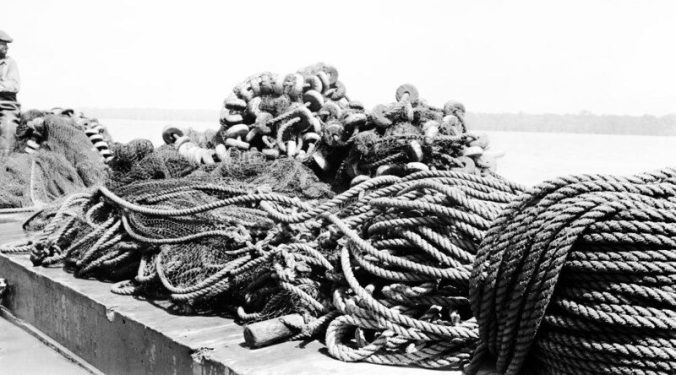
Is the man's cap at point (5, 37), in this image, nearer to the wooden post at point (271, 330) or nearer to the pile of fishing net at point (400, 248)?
the pile of fishing net at point (400, 248)

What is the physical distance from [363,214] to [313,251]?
259 millimetres

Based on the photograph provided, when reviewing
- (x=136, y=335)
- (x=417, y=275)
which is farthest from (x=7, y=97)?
(x=417, y=275)

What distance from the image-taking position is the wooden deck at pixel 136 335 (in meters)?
2.78

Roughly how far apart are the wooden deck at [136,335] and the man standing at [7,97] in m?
5.61

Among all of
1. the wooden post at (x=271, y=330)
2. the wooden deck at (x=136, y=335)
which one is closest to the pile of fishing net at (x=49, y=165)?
the wooden deck at (x=136, y=335)

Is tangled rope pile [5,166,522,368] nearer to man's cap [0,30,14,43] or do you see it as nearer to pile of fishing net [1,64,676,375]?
pile of fishing net [1,64,676,375]

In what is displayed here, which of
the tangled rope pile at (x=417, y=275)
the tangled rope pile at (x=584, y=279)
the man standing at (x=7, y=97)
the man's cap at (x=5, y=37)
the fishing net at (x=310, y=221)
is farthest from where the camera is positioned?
the man's cap at (x=5, y=37)

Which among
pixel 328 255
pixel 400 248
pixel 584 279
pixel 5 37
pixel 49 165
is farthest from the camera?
pixel 5 37

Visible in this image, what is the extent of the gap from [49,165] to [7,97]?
9.53 ft

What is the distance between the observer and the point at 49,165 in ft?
27.5

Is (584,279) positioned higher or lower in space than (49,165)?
higher

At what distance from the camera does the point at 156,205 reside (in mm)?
4121

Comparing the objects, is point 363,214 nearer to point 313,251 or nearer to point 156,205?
point 313,251

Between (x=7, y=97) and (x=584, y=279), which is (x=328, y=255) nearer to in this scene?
(x=584, y=279)
